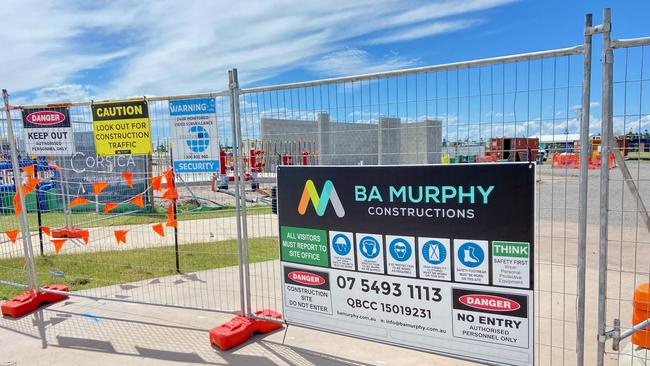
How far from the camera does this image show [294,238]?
432 cm

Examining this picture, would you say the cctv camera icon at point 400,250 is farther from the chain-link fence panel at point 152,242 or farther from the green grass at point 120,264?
the green grass at point 120,264

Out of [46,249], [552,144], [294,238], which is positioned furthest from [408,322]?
[46,249]

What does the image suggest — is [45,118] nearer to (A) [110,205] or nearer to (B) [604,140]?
(A) [110,205]

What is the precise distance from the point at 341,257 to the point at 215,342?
1652 mm

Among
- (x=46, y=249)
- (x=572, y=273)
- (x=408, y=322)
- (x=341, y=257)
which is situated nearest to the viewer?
(x=408, y=322)

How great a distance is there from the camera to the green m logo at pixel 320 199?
4004 millimetres

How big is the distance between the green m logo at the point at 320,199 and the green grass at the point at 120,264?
8.62ft

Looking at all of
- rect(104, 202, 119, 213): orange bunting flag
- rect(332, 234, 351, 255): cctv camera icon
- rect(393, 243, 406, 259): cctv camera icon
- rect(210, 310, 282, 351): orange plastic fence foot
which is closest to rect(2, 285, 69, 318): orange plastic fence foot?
rect(104, 202, 119, 213): orange bunting flag

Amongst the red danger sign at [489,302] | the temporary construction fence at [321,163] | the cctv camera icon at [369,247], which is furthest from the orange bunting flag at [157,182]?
the red danger sign at [489,302]

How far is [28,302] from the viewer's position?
18.7 feet

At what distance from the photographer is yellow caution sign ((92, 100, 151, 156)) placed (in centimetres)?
514

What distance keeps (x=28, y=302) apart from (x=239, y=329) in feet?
10.2

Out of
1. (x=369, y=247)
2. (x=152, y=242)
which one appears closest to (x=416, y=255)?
(x=369, y=247)

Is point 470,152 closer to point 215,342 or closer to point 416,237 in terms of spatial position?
point 416,237
